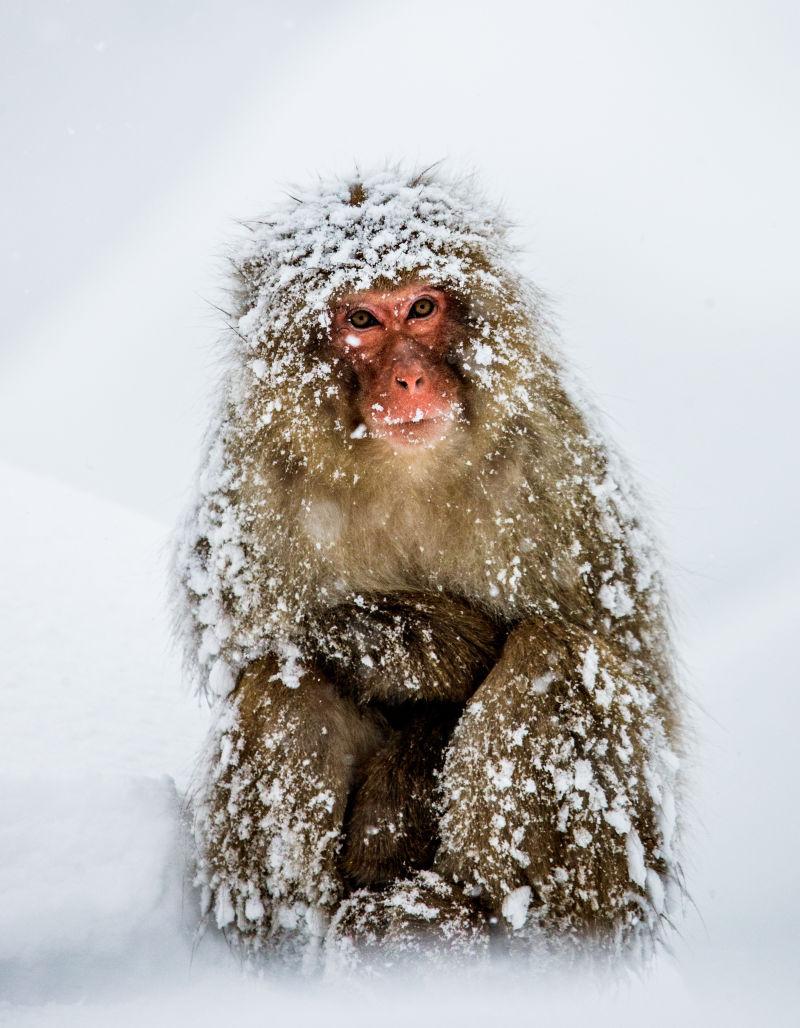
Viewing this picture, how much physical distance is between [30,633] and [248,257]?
1415 millimetres

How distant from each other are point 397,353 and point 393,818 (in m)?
1.08

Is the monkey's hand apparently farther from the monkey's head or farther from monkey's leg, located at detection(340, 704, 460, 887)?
the monkey's head

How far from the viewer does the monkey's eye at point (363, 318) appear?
2137 mm

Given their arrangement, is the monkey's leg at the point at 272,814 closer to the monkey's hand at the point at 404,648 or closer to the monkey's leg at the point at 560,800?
the monkey's hand at the point at 404,648

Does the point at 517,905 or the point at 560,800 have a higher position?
the point at 560,800

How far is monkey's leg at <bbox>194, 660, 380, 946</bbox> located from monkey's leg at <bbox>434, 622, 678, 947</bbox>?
0.90 ft

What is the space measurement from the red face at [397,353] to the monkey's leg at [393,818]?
772mm

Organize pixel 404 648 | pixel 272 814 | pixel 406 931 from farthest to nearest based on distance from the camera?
pixel 404 648
pixel 272 814
pixel 406 931

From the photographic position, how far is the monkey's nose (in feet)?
6.44

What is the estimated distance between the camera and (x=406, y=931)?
1.75 metres

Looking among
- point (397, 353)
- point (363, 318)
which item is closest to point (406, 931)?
point (397, 353)

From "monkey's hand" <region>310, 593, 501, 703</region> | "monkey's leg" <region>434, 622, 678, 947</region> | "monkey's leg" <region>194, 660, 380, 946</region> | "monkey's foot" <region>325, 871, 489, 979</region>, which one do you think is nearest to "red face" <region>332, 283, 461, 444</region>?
"monkey's hand" <region>310, 593, 501, 703</region>

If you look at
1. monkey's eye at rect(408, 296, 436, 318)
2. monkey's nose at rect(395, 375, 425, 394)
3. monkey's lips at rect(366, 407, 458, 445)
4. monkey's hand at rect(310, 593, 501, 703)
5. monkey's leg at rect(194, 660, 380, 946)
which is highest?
monkey's eye at rect(408, 296, 436, 318)

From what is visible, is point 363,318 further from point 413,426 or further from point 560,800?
point 560,800
